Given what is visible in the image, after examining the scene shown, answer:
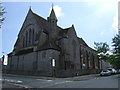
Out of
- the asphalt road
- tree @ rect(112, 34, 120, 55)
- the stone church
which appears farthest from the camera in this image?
tree @ rect(112, 34, 120, 55)

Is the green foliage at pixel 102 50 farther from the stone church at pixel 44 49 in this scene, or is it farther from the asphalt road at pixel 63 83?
the asphalt road at pixel 63 83

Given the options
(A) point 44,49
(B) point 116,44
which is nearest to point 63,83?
(A) point 44,49

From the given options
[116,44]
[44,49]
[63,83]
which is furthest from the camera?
[116,44]

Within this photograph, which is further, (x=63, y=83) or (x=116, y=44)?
(x=116, y=44)

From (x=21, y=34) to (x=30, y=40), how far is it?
5.44 meters

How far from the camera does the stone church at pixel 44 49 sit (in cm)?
4259

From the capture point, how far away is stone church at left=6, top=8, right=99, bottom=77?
42594 mm

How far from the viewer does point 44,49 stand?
42.8 metres

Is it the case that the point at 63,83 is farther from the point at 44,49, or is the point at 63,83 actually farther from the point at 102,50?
the point at 102,50

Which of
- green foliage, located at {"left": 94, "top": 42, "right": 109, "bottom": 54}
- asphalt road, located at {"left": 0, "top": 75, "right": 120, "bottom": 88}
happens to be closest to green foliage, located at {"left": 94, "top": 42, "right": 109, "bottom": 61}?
green foliage, located at {"left": 94, "top": 42, "right": 109, "bottom": 54}

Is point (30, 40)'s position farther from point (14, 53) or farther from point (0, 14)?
point (0, 14)

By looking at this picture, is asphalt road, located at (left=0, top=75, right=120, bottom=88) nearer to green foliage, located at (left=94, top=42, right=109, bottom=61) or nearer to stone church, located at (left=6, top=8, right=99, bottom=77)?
stone church, located at (left=6, top=8, right=99, bottom=77)

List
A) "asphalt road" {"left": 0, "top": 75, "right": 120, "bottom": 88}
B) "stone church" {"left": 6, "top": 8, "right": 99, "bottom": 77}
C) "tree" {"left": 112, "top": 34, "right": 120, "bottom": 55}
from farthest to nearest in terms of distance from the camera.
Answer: "tree" {"left": 112, "top": 34, "right": 120, "bottom": 55}
"stone church" {"left": 6, "top": 8, "right": 99, "bottom": 77}
"asphalt road" {"left": 0, "top": 75, "right": 120, "bottom": 88}

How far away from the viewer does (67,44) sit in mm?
47688
